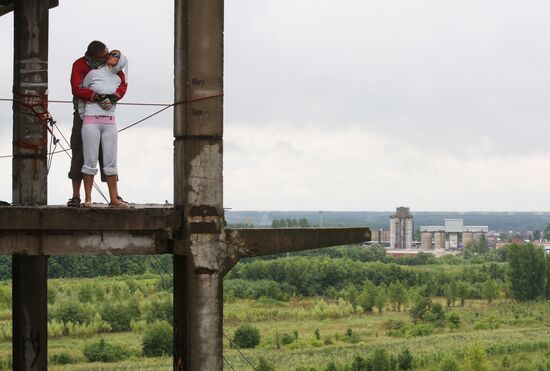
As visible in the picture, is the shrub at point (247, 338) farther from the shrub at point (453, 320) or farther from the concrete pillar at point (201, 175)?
the concrete pillar at point (201, 175)

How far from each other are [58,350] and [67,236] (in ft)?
222

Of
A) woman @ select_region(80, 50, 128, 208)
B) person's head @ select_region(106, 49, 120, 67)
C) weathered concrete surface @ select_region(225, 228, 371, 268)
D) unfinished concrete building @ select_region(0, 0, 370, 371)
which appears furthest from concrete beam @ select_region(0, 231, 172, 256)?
person's head @ select_region(106, 49, 120, 67)

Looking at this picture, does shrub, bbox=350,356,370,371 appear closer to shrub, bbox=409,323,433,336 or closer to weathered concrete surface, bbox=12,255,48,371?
shrub, bbox=409,323,433,336

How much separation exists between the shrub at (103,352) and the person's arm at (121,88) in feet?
209

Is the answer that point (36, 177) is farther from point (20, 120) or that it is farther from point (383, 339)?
point (383, 339)

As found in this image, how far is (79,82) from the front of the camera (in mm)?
7531

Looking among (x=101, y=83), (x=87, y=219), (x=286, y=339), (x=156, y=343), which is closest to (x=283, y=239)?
(x=87, y=219)

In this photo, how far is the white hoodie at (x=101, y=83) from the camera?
24.6 ft

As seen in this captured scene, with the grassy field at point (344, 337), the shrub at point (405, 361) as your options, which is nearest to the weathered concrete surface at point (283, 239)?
the grassy field at point (344, 337)

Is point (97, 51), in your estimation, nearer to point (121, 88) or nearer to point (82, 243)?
point (121, 88)

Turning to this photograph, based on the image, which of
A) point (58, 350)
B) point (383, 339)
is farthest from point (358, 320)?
point (58, 350)

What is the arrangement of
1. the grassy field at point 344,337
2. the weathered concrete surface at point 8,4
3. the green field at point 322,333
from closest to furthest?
1. the weathered concrete surface at point 8,4
2. the grassy field at point 344,337
3. the green field at point 322,333

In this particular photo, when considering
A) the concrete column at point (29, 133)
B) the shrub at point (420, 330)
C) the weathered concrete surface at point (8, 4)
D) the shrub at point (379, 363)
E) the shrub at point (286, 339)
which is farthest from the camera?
the shrub at point (420, 330)

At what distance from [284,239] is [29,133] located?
333cm
